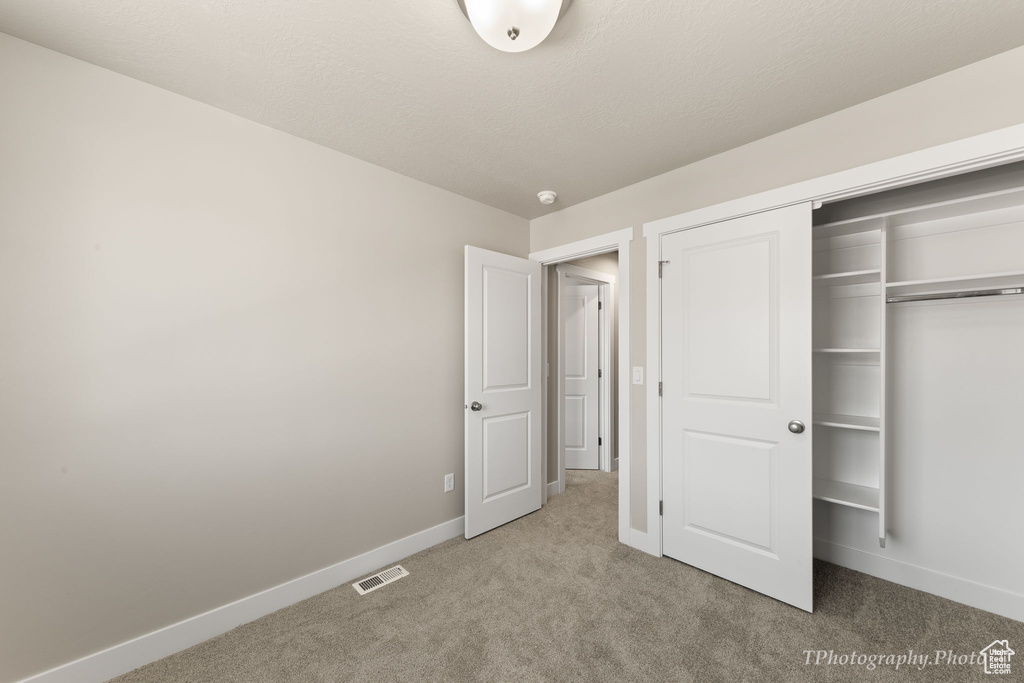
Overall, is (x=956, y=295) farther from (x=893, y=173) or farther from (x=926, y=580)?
(x=926, y=580)

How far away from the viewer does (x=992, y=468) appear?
2.05 meters

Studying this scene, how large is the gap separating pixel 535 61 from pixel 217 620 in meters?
2.88

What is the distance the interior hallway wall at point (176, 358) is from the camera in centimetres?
156

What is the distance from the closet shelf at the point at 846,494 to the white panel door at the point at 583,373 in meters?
2.21

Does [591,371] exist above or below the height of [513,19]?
below

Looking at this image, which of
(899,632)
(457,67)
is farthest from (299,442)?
(899,632)

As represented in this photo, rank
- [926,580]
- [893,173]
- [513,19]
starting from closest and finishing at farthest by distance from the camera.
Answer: [513,19] → [893,173] → [926,580]

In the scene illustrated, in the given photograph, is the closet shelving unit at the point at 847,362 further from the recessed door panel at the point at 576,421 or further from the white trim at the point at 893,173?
the recessed door panel at the point at 576,421

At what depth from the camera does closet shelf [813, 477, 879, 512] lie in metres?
2.15

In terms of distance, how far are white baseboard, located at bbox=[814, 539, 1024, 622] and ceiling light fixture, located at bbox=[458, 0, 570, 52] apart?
10.4 feet

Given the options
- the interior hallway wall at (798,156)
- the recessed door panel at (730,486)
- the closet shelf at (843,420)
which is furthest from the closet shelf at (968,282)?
the recessed door panel at (730,486)

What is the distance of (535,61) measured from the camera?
163 centimetres

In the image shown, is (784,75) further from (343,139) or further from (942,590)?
(942,590)


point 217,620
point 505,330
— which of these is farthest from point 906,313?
point 217,620
